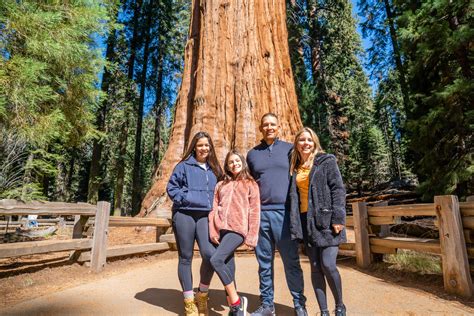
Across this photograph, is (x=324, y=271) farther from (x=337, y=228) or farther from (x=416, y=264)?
(x=416, y=264)

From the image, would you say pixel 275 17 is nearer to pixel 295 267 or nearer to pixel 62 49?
pixel 62 49

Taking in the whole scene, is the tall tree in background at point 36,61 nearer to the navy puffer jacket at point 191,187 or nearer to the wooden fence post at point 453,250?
the navy puffer jacket at point 191,187

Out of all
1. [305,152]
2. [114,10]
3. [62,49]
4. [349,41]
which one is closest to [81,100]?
[62,49]

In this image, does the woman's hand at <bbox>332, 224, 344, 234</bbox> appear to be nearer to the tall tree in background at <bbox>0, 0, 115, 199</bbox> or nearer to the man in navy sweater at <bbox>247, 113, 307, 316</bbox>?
the man in navy sweater at <bbox>247, 113, 307, 316</bbox>

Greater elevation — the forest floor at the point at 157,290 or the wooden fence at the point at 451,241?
the wooden fence at the point at 451,241

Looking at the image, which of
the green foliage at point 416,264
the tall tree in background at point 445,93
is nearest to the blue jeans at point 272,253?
the green foliage at point 416,264

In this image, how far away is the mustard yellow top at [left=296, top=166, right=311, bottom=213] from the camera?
2.99 meters

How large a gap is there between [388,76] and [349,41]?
383cm

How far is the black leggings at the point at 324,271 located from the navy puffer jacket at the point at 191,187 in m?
1.05

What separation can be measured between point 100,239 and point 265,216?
11.5 ft

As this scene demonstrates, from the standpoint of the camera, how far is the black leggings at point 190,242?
2994mm

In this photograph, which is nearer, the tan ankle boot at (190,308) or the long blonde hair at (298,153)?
the tan ankle boot at (190,308)

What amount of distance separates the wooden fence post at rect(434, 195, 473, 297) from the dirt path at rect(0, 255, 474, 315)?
0.25m

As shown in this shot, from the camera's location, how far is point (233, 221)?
115 inches
